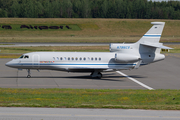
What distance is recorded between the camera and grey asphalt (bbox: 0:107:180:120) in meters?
14.1

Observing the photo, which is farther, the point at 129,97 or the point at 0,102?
the point at 129,97

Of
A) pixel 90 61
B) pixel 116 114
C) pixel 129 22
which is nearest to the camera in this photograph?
pixel 116 114

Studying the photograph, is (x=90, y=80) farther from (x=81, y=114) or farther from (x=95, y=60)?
(x=81, y=114)

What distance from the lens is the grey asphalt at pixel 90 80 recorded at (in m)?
26.9

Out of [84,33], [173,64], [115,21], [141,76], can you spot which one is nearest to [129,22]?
[115,21]

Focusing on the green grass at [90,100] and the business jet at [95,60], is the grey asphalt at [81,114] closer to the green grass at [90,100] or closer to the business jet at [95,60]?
the green grass at [90,100]

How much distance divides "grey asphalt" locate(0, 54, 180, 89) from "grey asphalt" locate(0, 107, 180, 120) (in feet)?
34.8

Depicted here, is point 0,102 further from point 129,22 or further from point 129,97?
point 129,22

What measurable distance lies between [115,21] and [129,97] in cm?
13295

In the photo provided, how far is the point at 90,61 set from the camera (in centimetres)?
3119

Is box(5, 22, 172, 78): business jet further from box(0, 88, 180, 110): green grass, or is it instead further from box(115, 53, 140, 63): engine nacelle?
box(0, 88, 180, 110): green grass

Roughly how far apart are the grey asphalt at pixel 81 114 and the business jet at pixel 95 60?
1526cm

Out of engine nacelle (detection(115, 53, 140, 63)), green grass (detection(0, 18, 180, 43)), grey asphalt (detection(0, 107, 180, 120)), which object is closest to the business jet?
engine nacelle (detection(115, 53, 140, 63))

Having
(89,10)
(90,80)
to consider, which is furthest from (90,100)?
(89,10)
